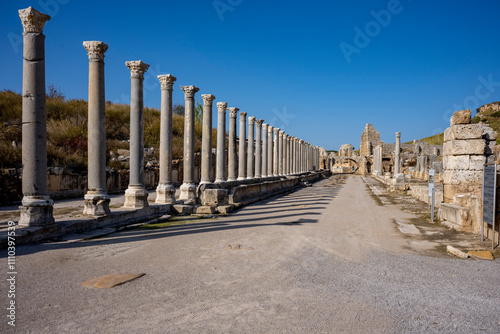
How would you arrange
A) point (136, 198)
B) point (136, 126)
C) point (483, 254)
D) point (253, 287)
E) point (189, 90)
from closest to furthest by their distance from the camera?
point (253, 287), point (483, 254), point (136, 198), point (136, 126), point (189, 90)

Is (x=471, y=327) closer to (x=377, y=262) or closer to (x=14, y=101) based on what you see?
(x=377, y=262)

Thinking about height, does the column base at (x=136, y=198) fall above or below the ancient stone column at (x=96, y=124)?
below

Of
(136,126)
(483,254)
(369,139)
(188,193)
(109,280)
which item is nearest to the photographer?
(109,280)

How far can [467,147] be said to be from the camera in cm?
961

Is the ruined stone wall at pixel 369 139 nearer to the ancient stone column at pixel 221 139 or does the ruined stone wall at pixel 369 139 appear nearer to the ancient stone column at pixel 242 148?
the ancient stone column at pixel 242 148

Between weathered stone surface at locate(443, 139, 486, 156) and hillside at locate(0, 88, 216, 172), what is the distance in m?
15.7

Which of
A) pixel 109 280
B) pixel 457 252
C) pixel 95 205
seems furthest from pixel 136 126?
pixel 457 252

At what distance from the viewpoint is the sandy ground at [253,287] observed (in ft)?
11.3
